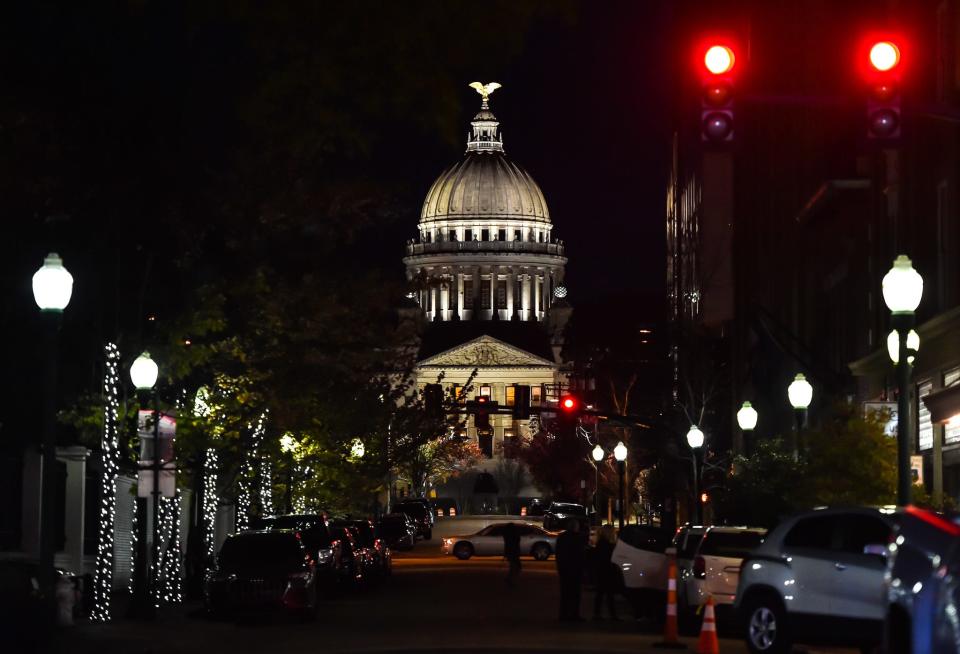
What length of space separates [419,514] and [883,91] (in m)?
76.1

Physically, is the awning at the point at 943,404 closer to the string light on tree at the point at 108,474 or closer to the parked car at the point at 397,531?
the string light on tree at the point at 108,474

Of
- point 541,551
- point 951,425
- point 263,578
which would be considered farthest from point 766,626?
point 541,551

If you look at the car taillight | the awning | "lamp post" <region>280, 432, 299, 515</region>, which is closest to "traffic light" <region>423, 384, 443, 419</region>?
"lamp post" <region>280, 432, 299, 515</region>

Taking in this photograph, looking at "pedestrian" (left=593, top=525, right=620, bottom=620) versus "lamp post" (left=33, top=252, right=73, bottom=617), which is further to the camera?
"pedestrian" (left=593, top=525, right=620, bottom=620)

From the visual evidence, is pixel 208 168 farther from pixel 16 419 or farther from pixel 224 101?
pixel 16 419

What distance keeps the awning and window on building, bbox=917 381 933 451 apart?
1.51m

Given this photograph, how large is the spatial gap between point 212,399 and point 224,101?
20537 mm

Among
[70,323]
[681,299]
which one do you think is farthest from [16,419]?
[681,299]

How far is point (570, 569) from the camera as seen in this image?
102ft

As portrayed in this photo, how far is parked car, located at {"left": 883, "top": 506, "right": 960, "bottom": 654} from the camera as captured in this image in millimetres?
10633

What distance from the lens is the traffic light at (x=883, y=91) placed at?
18.6 m

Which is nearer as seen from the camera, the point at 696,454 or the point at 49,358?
the point at 49,358

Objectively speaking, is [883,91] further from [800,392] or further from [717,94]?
[800,392]

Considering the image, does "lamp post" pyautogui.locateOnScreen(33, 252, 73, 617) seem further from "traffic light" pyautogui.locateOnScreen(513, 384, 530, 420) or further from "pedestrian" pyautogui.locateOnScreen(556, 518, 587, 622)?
"traffic light" pyautogui.locateOnScreen(513, 384, 530, 420)
